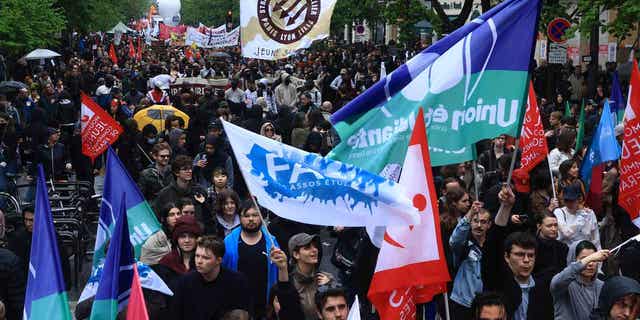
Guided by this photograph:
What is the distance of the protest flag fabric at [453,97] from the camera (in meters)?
7.35

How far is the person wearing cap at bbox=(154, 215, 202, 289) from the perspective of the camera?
7.72m

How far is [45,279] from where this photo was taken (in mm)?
6023

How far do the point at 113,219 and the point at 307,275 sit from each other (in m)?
1.42

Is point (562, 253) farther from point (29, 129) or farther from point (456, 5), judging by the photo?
point (456, 5)

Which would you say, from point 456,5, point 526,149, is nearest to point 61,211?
point 526,149

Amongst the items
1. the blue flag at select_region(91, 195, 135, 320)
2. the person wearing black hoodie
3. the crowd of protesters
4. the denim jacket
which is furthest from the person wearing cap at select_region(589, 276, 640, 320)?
the person wearing black hoodie

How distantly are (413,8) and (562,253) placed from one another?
1895cm

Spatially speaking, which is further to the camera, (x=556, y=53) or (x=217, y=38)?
(x=217, y=38)

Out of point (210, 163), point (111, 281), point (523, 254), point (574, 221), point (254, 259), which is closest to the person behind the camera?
point (111, 281)

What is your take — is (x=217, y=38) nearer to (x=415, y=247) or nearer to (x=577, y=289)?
(x=577, y=289)

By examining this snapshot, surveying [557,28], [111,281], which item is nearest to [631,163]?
[111,281]

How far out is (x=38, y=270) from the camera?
6.06 metres

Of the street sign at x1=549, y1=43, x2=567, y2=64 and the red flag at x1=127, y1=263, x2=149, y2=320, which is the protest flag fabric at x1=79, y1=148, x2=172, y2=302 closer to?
the red flag at x1=127, y1=263, x2=149, y2=320

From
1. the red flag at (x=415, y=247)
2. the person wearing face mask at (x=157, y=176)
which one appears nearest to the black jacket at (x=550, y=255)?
the red flag at (x=415, y=247)
